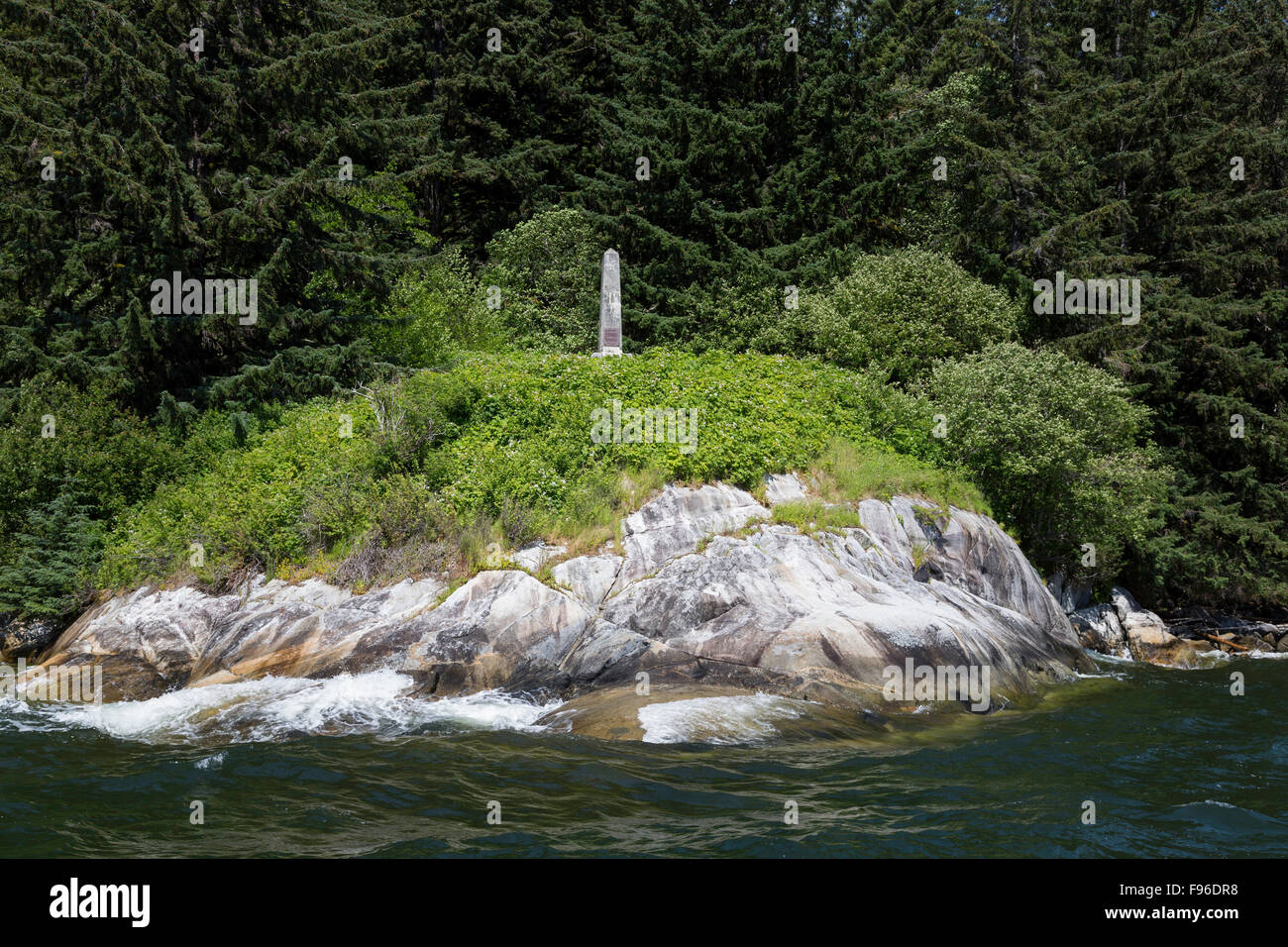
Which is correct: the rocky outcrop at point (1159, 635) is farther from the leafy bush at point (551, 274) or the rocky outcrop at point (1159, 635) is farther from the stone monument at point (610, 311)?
the leafy bush at point (551, 274)

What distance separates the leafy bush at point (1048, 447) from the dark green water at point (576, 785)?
793 centimetres

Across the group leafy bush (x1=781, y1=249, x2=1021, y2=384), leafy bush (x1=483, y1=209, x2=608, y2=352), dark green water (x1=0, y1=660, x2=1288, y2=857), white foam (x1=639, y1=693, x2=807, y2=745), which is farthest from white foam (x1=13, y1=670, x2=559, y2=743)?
leafy bush (x1=483, y1=209, x2=608, y2=352)

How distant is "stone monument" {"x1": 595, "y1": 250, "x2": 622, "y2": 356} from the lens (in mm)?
22391

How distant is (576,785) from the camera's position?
349 inches

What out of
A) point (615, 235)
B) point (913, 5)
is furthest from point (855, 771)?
point (913, 5)

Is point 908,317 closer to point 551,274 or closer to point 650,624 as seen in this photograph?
point 551,274

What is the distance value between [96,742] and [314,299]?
1629 cm

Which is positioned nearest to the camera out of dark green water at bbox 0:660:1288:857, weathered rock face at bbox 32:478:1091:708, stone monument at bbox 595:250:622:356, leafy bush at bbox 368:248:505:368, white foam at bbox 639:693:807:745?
dark green water at bbox 0:660:1288:857

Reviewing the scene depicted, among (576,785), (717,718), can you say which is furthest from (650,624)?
(576,785)

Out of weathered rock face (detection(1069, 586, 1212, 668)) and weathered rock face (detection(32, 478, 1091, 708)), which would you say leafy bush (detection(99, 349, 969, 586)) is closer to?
weathered rock face (detection(32, 478, 1091, 708))

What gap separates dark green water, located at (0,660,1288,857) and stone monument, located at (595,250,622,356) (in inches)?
466

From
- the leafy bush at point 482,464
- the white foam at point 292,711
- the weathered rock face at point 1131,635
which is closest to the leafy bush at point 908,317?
the leafy bush at point 482,464

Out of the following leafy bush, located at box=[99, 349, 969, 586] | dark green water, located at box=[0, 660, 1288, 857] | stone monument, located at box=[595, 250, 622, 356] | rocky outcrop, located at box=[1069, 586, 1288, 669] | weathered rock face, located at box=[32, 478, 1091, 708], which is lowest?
rocky outcrop, located at box=[1069, 586, 1288, 669]

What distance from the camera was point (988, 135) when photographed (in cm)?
2952
